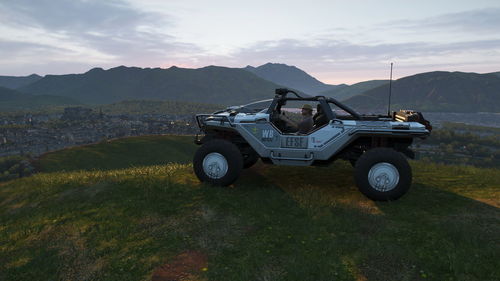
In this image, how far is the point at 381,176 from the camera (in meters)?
6.96

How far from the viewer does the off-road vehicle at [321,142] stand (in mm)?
6945

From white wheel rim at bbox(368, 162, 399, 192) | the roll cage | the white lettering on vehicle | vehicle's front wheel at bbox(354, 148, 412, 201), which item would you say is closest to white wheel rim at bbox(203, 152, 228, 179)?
the white lettering on vehicle

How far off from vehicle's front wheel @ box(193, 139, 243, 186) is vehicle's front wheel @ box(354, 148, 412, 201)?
299 cm

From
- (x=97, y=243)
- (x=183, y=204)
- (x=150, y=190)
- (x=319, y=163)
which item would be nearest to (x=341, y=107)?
(x=319, y=163)

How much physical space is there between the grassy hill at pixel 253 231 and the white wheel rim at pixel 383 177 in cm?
43

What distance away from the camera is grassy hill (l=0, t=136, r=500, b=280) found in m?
4.69

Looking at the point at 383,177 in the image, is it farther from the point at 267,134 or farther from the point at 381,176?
the point at 267,134

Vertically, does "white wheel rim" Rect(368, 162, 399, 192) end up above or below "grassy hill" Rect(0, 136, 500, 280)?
above

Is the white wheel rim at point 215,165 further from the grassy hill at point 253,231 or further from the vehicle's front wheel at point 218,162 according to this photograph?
the grassy hill at point 253,231

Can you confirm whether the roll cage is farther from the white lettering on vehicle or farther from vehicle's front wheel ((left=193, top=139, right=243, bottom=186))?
→ vehicle's front wheel ((left=193, top=139, right=243, bottom=186))

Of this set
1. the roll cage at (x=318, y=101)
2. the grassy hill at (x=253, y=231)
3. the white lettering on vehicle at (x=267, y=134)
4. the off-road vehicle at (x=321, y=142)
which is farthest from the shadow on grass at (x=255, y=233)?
the roll cage at (x=318, y=101)

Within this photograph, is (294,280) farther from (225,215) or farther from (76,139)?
(76,139)

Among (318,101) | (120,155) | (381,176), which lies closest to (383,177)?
(381,176)

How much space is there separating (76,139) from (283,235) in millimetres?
119875
